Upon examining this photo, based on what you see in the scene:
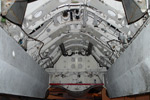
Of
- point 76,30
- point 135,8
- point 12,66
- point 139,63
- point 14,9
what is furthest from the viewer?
point 76,30

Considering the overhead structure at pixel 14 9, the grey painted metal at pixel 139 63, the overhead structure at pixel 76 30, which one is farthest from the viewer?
the overhead structure at pixel 76 30

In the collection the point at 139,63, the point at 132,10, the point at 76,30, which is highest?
the point at 76,30

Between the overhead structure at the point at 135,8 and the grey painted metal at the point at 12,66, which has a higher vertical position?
the overhead structure at the point at 135,8

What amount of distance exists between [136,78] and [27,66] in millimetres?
2514

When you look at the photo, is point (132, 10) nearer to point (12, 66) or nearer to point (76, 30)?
point (12, 66)

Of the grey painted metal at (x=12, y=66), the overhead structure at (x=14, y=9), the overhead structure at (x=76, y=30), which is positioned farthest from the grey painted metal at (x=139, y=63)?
the grey painted metal at (x=12, y=66)

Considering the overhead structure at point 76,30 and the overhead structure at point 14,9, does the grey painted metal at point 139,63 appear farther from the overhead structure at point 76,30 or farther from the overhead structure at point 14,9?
the overhead structure at point 14,9

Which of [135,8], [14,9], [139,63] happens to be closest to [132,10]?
[135,8]

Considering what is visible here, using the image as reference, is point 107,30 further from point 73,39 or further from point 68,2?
point 73,39

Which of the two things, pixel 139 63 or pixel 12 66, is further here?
pixel 12 66

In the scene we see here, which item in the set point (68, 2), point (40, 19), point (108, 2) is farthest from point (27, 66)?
point (108, 2)

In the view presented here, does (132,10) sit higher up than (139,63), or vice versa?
(132,10)

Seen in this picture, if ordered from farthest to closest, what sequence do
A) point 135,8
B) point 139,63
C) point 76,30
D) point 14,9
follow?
1. point 76,30
2. point 139,63
3. point 135,8
4. point 14,9

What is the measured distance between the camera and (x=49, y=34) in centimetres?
613
